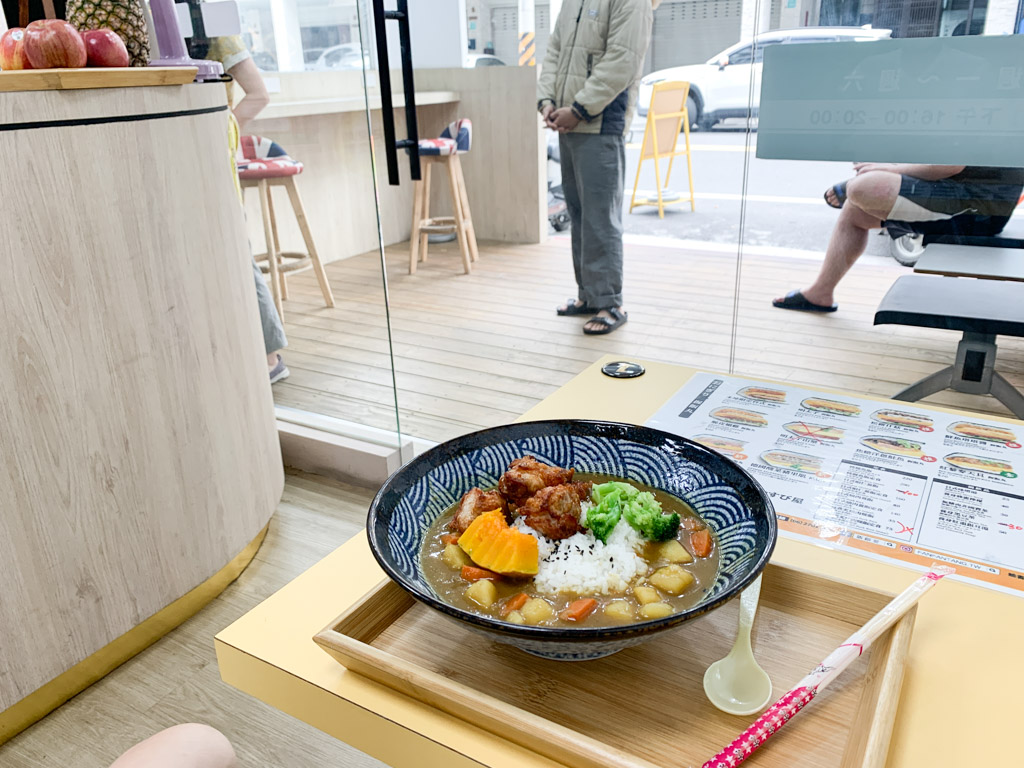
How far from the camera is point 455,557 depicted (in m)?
0.69

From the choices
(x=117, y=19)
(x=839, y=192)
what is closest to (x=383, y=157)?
(x=117, y=19)

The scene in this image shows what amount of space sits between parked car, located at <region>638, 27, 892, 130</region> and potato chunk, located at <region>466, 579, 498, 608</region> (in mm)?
1455

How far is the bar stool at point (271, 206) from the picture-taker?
2012 millimetres

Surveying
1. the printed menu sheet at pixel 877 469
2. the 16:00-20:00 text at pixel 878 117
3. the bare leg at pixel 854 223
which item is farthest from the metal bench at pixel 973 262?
the printed menu sheet at pixel 877 469

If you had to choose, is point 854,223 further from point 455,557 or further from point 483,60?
point 455,557

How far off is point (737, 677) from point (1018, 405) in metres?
1.37

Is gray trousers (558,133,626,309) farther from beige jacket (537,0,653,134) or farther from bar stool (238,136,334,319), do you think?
bar stool (238,136,334,319)

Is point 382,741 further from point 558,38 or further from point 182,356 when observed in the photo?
point 558,38

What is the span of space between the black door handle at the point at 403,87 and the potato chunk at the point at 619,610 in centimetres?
156

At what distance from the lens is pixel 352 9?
5.94 ft

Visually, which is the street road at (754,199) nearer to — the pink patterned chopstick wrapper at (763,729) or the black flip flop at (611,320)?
the black flip flop at (611,320)

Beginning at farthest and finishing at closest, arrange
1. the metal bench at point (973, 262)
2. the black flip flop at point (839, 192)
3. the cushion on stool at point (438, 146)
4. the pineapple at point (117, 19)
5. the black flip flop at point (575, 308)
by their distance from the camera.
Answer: the black flip flop at point (575, 308) → the cushion on stool at point (438, 146) → the black flip flop at point (839, 192) → the metal bench at point (973, 262) → the pineapple at point (117, 19)

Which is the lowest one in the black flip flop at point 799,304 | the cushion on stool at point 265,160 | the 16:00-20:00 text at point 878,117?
the black flip flop at point 799,304

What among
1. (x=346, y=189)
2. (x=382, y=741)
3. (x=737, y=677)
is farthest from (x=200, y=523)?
(x=737, y=677)
